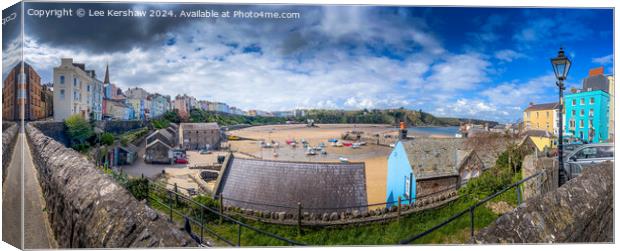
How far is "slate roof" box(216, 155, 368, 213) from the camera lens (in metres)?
4.24

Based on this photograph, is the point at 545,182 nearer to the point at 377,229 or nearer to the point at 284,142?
the point at 377,229

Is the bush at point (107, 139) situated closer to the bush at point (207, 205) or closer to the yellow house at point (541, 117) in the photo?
the bush at point (207, 205)

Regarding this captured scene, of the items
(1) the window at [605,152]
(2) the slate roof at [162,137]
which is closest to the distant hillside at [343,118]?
(2) the slate roof at [162,137]

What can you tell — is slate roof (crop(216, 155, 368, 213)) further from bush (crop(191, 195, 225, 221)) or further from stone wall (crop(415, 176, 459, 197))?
stone wall (crop(415, 176, 459, 197))

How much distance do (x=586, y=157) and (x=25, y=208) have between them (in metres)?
6.88

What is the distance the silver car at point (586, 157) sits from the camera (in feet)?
14.8

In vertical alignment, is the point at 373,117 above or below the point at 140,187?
above

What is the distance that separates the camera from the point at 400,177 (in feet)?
14.8

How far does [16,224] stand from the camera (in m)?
4.00

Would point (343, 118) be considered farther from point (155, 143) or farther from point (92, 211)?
point (92, 211)

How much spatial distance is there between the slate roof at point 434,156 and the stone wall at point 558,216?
1241 millimetres

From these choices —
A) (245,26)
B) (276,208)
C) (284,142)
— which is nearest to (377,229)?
(276,208)

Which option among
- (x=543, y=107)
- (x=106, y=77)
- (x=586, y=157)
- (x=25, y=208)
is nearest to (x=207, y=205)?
(x=106, y=77)

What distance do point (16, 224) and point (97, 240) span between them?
65.6 inches
